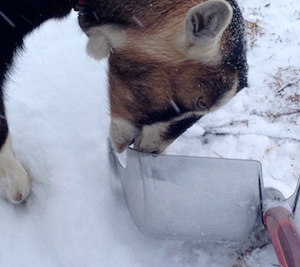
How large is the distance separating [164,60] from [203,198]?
612 mm

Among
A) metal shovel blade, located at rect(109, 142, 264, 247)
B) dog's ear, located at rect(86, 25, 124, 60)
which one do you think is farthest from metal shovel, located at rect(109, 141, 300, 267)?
dog's ear, located at rect(86, 25, 124, 60)

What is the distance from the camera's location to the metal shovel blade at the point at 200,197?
95.0 inches

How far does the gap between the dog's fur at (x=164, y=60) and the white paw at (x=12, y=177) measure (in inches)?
24.2

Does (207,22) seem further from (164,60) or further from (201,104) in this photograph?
(201,104)

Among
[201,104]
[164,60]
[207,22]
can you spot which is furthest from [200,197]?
[207,22]

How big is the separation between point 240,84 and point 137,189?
65 centimetres

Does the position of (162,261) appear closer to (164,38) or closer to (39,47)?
(164,38)

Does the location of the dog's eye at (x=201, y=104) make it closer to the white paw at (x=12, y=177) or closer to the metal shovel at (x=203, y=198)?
the metal shovel at (x=203, y=198)

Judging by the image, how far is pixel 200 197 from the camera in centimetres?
241

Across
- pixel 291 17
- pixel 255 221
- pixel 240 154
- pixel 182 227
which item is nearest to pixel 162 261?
pixel 182 227

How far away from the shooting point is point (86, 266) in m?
2.48

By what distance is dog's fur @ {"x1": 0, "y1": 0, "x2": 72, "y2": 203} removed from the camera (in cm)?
236

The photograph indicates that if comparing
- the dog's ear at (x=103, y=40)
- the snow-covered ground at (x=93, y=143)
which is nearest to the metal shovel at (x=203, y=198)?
the snow-covered ground at (x=93, y=143)

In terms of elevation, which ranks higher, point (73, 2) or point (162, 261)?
point (73, 2)
